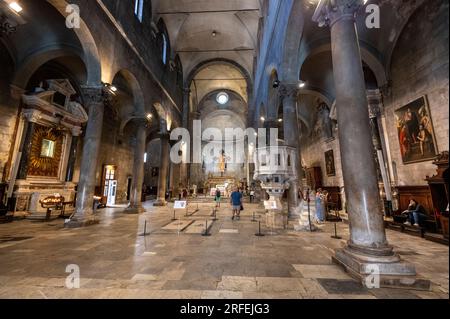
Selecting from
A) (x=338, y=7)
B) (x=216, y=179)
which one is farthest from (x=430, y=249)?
(x=216, y=179)

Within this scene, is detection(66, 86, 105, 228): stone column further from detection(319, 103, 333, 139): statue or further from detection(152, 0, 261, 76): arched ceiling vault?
detection(319, 103, 333, 139): statue

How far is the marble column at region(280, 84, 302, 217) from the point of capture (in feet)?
23.9

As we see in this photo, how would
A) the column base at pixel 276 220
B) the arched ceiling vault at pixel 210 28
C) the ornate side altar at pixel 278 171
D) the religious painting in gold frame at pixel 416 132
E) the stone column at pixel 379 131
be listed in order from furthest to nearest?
the arched ceiling vault at pixel 210 28 < the stone column at pixel 379 131 < the ornate side altar at pixel 278 171 < the column base at pixel 276 220 < the religious painting in gold frame at pixel 416 132

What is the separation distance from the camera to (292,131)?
25.6 feet

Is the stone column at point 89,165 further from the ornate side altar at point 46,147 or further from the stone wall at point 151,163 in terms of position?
the stone wall at point 151,163

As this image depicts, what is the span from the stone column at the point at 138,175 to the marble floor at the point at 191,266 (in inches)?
181

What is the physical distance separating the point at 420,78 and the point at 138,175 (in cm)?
1277

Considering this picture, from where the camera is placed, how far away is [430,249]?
14.4 feet

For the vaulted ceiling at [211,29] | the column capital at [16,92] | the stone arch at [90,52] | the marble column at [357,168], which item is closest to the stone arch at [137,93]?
the stone arch at [90,52]

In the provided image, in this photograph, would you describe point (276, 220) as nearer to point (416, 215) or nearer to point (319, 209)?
point (319, 209)

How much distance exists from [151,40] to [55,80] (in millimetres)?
6307

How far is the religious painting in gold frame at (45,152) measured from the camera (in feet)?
31.1

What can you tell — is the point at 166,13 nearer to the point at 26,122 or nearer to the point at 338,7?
the point at 26,122

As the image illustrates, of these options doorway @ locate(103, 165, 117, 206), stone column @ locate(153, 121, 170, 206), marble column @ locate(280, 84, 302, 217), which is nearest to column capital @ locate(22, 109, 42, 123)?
doorway @ locate(103, 165, 117, 206)
